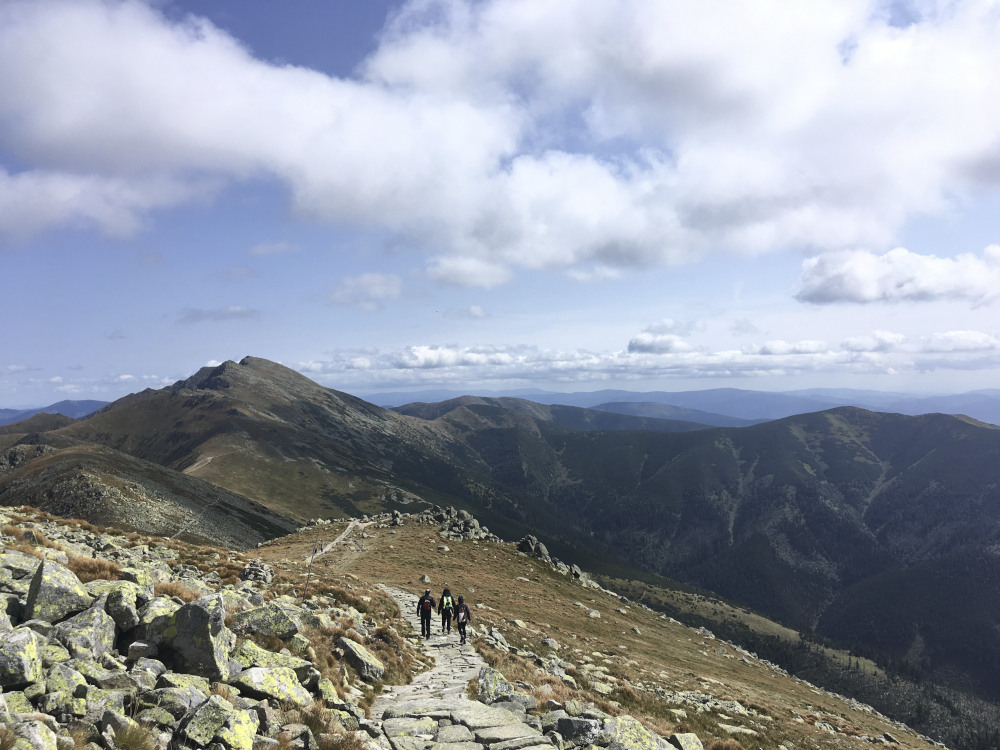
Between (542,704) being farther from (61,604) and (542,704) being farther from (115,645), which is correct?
(61,604)

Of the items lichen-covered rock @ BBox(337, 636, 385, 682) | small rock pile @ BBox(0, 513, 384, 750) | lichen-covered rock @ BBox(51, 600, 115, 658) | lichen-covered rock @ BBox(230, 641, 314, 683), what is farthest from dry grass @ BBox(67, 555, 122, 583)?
lichen-covered rock @ BBox(337, 636, 385, 682)

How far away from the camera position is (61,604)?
47.8 feet

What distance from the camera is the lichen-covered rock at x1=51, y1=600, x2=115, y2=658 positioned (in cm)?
1293

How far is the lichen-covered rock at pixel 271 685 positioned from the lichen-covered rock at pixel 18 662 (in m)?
4.95

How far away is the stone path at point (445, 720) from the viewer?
15.2 metres

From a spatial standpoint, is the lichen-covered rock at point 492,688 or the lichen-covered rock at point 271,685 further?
the lichen-covered rock at point 492,688

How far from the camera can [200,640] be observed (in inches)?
575

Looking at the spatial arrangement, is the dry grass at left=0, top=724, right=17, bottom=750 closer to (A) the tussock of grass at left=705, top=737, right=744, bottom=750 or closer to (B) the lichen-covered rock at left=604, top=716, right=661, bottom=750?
(B) the lichen-covered rock at left=604, top=716, right=661, bottom=750

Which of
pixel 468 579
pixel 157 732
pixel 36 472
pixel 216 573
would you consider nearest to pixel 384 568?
pixel 468 579

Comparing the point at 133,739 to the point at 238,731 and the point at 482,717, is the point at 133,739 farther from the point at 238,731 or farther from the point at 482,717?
the point at 482,717

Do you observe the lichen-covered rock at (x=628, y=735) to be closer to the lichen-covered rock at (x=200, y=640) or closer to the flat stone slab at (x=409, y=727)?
the flat stone slab at (x=409, y=727)

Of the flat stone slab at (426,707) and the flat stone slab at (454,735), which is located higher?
the flat stone slab at (454,735)

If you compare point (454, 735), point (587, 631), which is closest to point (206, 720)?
point (454, 735)

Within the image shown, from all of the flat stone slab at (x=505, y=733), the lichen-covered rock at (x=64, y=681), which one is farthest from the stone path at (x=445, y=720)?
the lichen-covered rock at (x=64, y=681)
